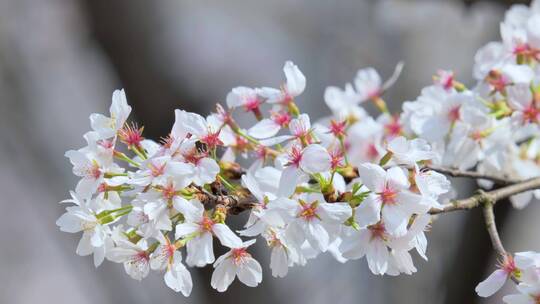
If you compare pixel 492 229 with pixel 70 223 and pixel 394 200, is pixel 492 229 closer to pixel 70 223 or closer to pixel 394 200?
pixel 394 200

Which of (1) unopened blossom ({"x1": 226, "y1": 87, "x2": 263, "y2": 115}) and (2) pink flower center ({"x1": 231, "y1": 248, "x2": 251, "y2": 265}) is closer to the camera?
(2) pink flower center ({"x1": 231, "y1": 248, "x2": 251, "y2": 265})

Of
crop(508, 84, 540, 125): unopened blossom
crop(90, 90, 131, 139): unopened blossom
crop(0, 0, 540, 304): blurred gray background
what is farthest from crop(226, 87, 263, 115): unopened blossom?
crop(0, 0, 540, 304): blurred gray background

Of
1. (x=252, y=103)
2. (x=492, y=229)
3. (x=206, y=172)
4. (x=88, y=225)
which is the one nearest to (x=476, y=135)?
(x=492, y=229)

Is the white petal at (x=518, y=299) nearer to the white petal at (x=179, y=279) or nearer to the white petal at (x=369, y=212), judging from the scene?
the white petal at (x=369, y=212)

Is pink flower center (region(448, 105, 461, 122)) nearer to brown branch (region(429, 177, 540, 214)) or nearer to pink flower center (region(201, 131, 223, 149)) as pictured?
brown branch (region(429, 177, 540, 214))

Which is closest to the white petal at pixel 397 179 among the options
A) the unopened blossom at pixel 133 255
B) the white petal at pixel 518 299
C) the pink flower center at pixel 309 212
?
the pink flower center at pixel 309 212

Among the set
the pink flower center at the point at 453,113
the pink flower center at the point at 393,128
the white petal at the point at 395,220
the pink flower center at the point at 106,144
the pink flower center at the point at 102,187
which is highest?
the pink flower center at the point at 106,144

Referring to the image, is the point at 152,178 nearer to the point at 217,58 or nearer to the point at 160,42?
the point at 160,42
